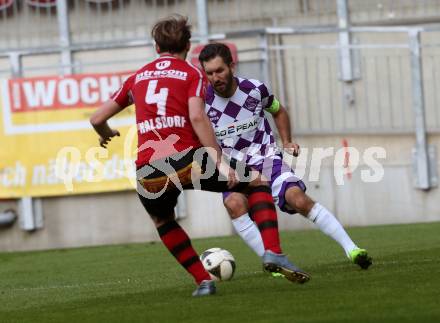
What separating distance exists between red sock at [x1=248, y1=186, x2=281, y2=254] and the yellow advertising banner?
7331 mm

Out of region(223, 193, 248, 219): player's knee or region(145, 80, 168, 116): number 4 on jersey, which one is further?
region(223, 193, 248, 219): player's knee

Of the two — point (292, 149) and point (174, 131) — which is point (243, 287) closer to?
point (292, 149)

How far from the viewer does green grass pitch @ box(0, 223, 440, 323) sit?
7535mm

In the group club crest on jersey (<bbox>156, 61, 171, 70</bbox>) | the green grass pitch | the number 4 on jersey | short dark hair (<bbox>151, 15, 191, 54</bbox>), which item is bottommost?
the green grass pitch

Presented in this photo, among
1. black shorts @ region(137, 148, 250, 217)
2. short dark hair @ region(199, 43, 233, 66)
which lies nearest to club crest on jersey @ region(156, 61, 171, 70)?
black shorts @ region(137, 148, 250, 217)

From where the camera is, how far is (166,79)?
8.30 meters

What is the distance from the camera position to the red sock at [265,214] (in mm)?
8562

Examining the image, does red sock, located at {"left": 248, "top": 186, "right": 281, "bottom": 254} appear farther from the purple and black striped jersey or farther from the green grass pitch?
the purple and black striped jersey

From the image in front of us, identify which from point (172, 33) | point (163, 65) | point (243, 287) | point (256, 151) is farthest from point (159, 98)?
point (256, 151)

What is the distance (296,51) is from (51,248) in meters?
4.01

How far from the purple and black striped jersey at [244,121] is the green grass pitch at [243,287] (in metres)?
0.99

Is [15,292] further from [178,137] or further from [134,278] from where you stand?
[178,137]

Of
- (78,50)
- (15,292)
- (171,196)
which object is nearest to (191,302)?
(171,196)

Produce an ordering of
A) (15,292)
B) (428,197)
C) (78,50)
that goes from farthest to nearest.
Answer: (78,50)
(428,197)
(15,292)
